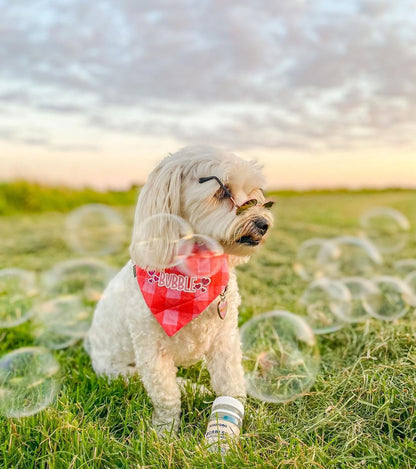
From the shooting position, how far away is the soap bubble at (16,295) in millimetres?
5039

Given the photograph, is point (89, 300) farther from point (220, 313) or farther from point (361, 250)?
point (361, 250)

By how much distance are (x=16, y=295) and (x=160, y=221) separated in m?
3.91

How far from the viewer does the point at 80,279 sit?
6.72m

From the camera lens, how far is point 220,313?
308 centimetres

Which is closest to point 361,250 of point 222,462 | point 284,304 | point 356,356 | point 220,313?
point 284,304

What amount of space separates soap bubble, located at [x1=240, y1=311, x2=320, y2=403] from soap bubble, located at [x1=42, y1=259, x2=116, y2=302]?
2.51m

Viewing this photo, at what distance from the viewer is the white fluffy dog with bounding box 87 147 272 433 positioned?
273cm

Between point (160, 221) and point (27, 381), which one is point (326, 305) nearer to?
point (160, 221)

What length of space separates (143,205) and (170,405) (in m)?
1.30

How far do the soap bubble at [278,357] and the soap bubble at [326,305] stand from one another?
0.35 m

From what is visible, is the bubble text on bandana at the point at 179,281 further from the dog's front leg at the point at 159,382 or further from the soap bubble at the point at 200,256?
the dog's front leg at the point at 159,382

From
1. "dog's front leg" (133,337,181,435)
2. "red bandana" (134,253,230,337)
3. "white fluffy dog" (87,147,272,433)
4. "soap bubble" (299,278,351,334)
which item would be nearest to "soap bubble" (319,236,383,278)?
"soap bubble" (299,278,351,334)

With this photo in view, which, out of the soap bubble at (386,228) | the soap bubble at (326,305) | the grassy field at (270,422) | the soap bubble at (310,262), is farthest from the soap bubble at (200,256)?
the soap bubble at (386,228)

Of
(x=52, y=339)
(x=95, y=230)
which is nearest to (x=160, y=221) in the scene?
(x=52, y=339)
